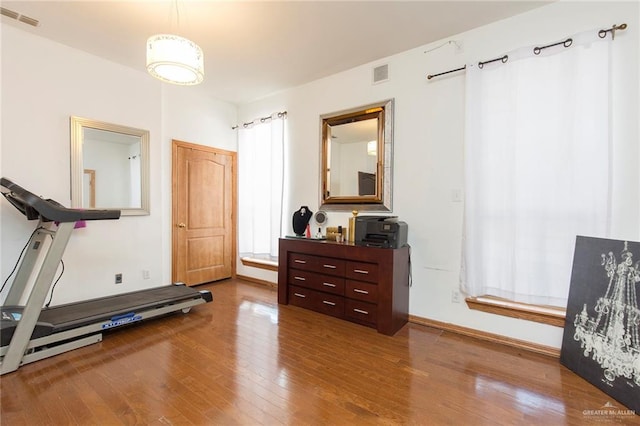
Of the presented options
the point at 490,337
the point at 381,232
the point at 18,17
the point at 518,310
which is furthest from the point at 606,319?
the point at 18,17

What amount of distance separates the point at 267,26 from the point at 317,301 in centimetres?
288

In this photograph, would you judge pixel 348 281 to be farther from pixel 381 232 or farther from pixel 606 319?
pixel 606 319

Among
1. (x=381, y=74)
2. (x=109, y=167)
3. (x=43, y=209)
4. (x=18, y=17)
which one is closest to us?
(x=43, y=209)

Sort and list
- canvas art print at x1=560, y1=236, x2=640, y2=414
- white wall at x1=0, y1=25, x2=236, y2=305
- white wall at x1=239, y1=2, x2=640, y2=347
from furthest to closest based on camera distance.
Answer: white wall at x1=0, y1=25, x2=236, y2=305 → white wall at x1=239, y1=2, x2=640, y2=347 → canvas art print at x1=560, y1=236, x2=640, y2=414

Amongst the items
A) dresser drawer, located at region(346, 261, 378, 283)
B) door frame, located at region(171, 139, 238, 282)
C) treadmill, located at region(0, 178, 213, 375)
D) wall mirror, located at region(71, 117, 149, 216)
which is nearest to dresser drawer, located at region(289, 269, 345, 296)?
dresser drawer, located at region(346, 261, 378, 283)

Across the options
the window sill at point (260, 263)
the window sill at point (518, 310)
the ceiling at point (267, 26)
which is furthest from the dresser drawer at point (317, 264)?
the ceiling at point (267, 26)

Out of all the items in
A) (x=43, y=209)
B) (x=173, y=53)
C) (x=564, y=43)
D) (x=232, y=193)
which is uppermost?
(x=564, y=43)

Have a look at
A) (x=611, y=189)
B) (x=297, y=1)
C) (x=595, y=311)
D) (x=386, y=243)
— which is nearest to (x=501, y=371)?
(x=595, y=311)

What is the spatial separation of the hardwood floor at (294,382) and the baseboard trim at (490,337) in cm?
7

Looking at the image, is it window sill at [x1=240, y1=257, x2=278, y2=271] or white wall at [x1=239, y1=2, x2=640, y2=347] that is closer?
white wall at [x1=239, y1=2, x2=640, y2=347]

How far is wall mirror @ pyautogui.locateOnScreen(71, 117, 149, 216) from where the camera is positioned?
315 cm

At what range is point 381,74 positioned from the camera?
328 centimetres

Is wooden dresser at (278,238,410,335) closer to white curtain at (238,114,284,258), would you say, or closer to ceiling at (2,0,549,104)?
white curtain at (238,114,284,258)

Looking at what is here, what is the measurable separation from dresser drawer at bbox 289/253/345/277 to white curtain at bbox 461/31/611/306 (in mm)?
1231
